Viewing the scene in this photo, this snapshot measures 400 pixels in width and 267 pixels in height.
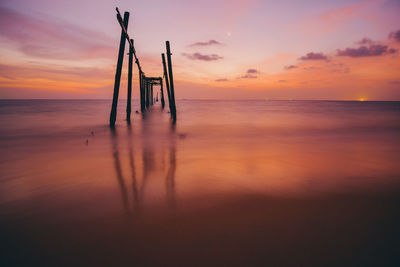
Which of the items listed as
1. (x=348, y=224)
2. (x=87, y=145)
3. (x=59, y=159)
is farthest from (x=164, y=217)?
(x=87, y=145)

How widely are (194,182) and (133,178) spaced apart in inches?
47.5

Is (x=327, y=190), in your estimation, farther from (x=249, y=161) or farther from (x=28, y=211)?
(x=28, y=211)

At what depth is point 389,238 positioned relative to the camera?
85.9 inches

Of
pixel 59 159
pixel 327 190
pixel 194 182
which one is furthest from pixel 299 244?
pixel 59 159

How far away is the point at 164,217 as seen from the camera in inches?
104

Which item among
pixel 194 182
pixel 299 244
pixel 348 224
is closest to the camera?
pixel 299 244

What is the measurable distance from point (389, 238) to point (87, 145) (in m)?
7.72

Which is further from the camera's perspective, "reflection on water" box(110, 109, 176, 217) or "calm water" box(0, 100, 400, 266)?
"reflection on water" box(110, 109, 176, 217)

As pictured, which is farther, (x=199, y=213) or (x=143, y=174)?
(x=143, y=174)

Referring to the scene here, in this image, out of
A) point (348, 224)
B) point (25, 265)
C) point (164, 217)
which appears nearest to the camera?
point (25, 265)

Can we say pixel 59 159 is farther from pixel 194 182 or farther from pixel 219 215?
pixel 219 215

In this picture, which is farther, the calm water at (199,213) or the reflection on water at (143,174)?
the reflection on water at (143,174)

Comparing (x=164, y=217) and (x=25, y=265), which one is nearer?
(x=25, y=265)

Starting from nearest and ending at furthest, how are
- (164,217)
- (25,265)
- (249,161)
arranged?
(25,265), (164,217), (249,161)
